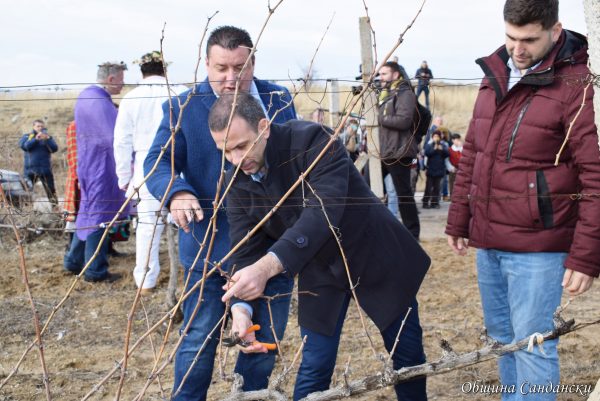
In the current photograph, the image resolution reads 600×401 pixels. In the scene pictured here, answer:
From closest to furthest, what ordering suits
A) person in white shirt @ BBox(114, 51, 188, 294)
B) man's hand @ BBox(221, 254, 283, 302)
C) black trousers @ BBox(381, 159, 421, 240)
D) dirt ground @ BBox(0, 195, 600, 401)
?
man's hand @ BBox(221, 254, 283, 302)
dirt ground @ BBox(0, 195, 600, 401)
person in white shirt @ BBox(114, 51, 188, 294)
black trousers @ BBox(381, 159, 421, 240)

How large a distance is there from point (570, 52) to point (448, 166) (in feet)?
32.7

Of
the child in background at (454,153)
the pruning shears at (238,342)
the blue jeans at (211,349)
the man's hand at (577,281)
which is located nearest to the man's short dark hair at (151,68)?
the blue jeans at (211,349)

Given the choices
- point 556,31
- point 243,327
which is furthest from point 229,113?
point 556,31

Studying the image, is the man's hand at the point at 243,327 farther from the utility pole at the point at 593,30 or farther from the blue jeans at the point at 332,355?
the utility pole at the point at 593,30

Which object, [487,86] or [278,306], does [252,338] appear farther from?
[487,86]

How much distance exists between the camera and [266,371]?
3289mm

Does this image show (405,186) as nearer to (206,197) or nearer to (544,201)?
(206,197)

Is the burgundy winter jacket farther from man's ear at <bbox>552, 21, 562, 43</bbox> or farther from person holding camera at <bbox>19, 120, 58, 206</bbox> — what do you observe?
person holding camera at <bbox>19, 120, 58, 206</bbox>

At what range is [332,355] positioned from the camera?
3.02 m

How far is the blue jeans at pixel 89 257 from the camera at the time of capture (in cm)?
643

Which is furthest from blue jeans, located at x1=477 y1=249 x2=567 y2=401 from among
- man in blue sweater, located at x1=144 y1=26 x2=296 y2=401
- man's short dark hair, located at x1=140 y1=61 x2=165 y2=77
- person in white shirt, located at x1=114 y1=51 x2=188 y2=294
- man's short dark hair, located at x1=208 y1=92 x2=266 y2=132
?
man's short dark hair, located at x1=140 y1=61 x2=165 y2=77

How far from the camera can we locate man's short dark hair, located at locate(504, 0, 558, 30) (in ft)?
9.07

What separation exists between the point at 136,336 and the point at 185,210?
8.57 ft

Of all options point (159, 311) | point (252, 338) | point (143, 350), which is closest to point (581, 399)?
point (252, 338)
